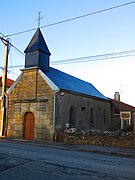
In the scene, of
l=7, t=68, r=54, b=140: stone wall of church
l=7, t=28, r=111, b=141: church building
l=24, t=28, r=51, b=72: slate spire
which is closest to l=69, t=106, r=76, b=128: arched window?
l=7, t=28, r=111, b=141: church building

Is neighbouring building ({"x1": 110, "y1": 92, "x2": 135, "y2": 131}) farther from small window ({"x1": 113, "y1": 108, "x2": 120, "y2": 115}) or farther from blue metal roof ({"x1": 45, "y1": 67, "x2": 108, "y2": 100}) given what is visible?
blue metal roof ({"x1": 45, "y1": 67, "x2": 108, "y2": 100})

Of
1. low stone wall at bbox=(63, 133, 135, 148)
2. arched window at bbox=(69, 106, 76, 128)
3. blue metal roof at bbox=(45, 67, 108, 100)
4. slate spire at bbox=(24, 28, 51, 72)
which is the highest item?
slate spire at bbox=(24, 28, 51, 72)

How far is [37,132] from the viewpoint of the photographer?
20.4 meters

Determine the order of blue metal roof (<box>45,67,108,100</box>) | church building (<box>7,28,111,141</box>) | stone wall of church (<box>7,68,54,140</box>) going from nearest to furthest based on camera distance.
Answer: church building (<box>7,28,111,141</box>) → stone wall of church (<box>7,68,54,140</box>) → blue metal roof (<box>45,67,108,100</box>)

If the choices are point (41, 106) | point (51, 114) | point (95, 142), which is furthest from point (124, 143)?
point (41, 106)

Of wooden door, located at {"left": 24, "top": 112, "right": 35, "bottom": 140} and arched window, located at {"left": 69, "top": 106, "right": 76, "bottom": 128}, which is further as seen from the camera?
arched window, located at {"left": 69, "top": 106, "right": 76, "bottom": 128}

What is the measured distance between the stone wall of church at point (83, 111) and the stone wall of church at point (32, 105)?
0.87 meters

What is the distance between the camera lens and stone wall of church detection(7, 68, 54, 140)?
20.0 meters

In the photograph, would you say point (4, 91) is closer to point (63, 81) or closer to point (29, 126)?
point (29, 126)

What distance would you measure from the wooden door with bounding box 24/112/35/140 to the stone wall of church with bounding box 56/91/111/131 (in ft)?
9.54

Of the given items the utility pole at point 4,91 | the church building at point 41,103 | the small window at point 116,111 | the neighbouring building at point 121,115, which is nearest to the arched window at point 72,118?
the church building at point 41,103

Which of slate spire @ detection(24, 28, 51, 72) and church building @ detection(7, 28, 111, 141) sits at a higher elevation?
slate spire @ detection(24, 28, 51, 72)

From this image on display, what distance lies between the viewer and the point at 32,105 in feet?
69.6

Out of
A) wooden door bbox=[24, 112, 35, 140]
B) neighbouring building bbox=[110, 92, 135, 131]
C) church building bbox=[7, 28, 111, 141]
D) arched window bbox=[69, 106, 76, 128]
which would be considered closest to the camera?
church building bbox=[7, 28, 111, 141]
